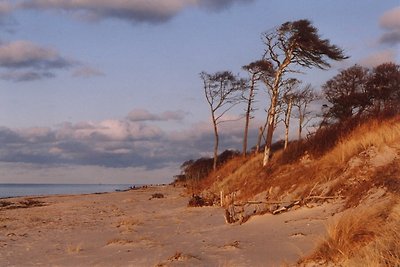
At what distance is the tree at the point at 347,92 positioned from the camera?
37.2 m

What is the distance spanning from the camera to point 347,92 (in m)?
41.2

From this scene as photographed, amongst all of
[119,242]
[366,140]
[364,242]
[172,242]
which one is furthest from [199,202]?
[364,242]

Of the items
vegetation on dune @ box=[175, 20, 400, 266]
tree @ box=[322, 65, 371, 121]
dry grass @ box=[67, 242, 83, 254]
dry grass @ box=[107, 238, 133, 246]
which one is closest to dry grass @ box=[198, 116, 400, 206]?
vegetation on dune @ box=[175, 20, 400, 266]

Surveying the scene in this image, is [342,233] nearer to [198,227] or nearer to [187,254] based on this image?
[187,254]

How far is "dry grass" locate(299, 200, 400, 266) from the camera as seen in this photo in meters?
6.19

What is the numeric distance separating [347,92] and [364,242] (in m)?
36.0

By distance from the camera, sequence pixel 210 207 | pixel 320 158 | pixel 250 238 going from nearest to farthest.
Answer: pixel 250 238 → pixel 320 158 → pixel 210 207

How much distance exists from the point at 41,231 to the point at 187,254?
664cm

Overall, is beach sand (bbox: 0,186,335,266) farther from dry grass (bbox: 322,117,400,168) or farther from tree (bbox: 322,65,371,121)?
tree (bbox: 322,65,371,121)

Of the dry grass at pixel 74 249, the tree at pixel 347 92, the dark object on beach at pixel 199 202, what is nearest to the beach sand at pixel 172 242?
the dry grass at pixel 74 249

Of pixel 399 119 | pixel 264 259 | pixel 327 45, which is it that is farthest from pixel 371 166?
pixel 327 45

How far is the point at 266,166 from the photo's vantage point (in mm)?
20562

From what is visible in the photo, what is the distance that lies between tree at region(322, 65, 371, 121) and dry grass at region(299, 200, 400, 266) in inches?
1194

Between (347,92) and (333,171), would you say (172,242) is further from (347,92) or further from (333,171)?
(347,92)
